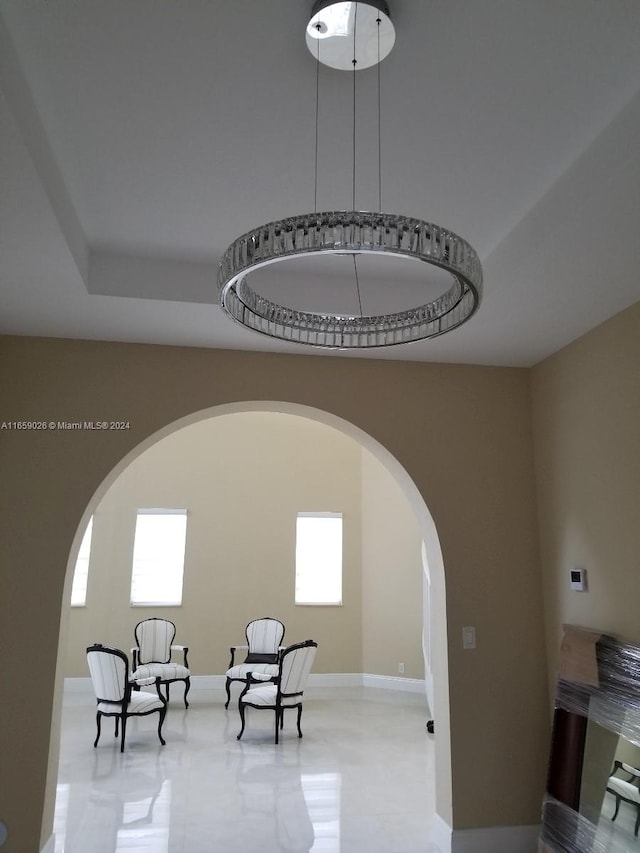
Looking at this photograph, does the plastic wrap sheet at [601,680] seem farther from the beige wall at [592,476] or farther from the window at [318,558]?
the window at [318,558]

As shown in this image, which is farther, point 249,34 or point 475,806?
point 475,806

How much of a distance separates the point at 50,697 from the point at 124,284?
2.14 metres

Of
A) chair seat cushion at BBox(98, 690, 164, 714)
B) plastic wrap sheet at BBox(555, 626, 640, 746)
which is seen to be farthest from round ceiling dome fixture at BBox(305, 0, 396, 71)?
chair seat cushion at BBox(98, 690, 164, 714)

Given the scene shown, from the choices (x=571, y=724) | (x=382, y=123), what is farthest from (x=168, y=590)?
(x=382, y=123)

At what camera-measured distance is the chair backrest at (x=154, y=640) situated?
698 centimetres

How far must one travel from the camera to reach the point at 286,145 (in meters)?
2.31

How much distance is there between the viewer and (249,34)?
5.95ft

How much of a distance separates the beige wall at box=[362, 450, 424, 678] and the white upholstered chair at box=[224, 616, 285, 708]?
1.32 m

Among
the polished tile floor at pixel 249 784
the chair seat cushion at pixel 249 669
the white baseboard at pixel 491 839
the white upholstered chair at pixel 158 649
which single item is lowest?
the polished tile floor at pixel 249 784

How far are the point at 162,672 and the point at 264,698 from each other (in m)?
1.26

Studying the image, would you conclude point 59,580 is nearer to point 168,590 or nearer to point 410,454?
point 410,454

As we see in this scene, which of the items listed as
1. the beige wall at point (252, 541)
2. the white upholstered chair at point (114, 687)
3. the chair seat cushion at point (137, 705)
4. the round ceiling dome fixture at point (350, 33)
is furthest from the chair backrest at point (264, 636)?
the round ceiling dome fixture at point (350, 33)

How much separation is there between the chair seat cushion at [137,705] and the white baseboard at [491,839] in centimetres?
304

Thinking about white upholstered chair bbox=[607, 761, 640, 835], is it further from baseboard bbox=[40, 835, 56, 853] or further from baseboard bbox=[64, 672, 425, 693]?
baseboard bbox=[64, 672, 425, 693]
